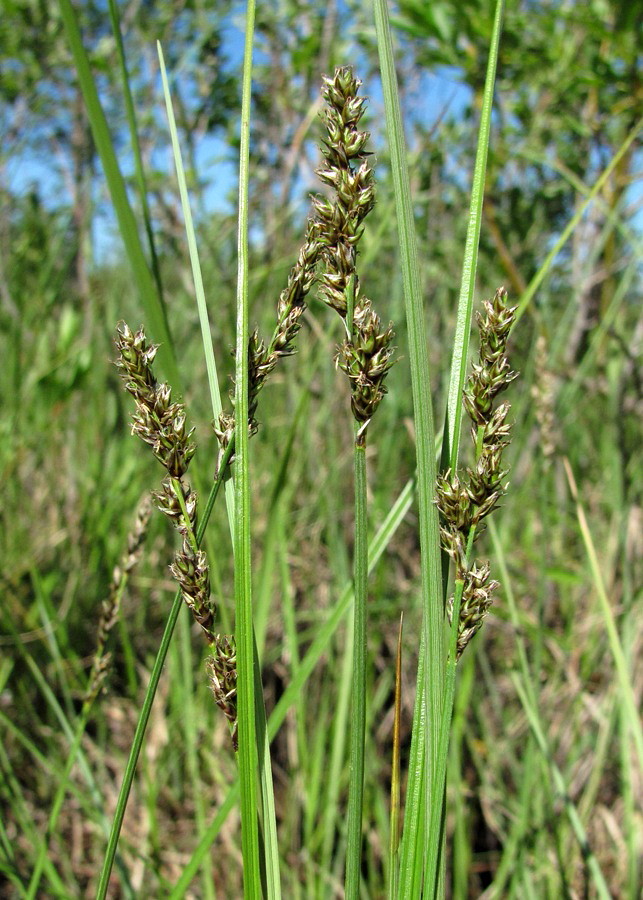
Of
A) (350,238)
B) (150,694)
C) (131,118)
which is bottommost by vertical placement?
(150,694)

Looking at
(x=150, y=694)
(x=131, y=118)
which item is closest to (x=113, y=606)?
(x=150, y=694)

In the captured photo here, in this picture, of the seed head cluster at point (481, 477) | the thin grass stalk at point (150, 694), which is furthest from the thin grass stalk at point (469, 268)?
the thin grass stalk at point (150, 694)

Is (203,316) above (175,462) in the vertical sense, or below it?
above

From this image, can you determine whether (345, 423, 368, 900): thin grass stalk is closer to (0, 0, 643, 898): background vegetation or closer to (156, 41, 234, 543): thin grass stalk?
(156, 41, 234, 543): thin grass stalk

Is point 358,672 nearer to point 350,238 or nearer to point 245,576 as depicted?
point 245,576

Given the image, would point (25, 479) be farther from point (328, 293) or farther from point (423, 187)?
point (328, 293)

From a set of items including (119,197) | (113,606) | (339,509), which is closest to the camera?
(119,197)

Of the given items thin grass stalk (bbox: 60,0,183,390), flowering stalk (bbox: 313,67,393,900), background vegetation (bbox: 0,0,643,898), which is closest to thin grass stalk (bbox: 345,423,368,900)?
flowering stalk (bbox: 313,67,393,900)

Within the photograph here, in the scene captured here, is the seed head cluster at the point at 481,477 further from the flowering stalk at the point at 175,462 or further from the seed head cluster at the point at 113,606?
the seed head cluster at the point at 113,606

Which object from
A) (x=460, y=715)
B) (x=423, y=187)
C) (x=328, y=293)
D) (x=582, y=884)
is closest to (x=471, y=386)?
(x=328, y=293)
